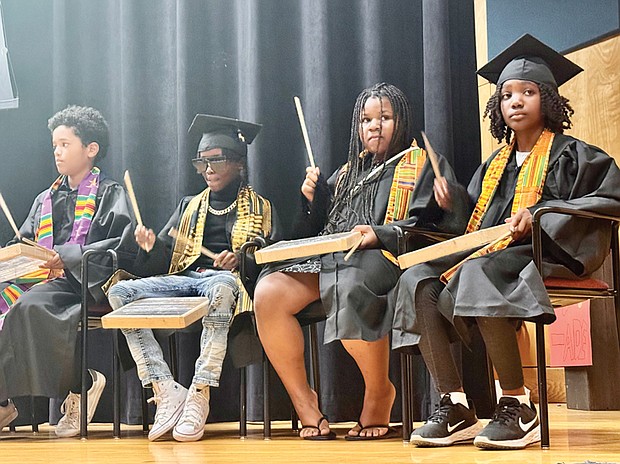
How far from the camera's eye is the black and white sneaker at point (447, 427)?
2.65 meters

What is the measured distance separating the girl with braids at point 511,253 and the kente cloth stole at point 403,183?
0.22m

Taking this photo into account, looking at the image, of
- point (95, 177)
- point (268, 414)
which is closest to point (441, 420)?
point (268, 414)

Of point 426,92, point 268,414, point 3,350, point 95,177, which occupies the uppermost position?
point 426,92

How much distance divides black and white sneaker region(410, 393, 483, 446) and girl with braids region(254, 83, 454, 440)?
1.30ft

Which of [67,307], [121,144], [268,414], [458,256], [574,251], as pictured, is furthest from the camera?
[121,144]

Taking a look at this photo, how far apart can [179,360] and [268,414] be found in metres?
0.85

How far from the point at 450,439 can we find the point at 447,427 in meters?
0.03

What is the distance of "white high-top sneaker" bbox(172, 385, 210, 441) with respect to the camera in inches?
123

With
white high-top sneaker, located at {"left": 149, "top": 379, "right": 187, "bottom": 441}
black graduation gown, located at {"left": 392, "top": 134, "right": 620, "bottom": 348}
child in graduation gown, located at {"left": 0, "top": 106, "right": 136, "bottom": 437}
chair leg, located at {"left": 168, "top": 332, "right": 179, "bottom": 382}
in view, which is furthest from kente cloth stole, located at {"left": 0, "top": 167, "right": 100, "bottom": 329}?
black graduation gown, located at {"left": 392, "top": 134, "right": 620, "bottom": 348}

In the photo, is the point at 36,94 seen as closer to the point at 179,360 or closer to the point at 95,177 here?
the point at 95,177

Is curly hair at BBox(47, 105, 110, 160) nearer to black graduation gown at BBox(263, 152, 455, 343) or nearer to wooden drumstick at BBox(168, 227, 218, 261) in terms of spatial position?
wooden drumstick at BBox(168, 227, 218, 261)

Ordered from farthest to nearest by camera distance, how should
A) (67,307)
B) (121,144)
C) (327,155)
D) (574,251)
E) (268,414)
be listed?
1. (121,144)
2. (327,155)
3. (67,307)
4. (268,414)
5. (574,251)

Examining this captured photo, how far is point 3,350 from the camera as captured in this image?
345cm

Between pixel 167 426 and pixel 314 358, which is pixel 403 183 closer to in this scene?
pixel 314 358
